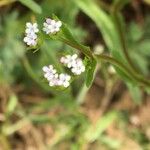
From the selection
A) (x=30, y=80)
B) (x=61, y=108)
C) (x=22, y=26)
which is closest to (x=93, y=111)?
(x=61, y=108)

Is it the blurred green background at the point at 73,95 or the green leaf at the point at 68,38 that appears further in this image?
the blurred green background at the point at 73,95

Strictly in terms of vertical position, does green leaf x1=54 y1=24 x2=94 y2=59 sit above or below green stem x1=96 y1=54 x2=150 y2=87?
above

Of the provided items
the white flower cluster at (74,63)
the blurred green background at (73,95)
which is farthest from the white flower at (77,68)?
the blurred green background at (73,95)

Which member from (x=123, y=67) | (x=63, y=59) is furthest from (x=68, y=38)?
(x=123, y=67)

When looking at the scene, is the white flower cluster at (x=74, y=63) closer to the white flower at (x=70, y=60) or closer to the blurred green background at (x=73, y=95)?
the white flower at (x=70, y=60)

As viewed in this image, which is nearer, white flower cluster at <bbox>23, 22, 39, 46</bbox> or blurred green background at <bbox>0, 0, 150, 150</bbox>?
white flower cluster at <bbox>23, 22, 39, 46</bbox>

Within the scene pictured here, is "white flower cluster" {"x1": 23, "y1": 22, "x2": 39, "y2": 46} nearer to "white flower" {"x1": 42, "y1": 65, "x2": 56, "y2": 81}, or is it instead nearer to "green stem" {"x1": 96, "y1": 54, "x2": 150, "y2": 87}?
"white flower" {"x1": 42, "y1": 65, "x2": 56, "y2": 81}

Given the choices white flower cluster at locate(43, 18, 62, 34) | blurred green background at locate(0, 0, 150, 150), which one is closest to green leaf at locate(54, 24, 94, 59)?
white flower cluster at locate(43, 18, 62, 34)

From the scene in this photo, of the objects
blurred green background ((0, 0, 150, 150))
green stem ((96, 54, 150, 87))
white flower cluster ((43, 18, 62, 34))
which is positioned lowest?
blurred green background ((0, 0, 150, 150))

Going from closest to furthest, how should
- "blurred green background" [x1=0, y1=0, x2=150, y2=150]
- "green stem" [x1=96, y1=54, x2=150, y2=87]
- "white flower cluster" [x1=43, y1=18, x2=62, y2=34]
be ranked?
"white flower cluster" [x1=43, y1=18, x2=62, y2=34], "green stem" [x1=96, y1=54, x2=150, y2=87], "blurred green background" [x1=0, y1=0, x2=150, y2=150]
